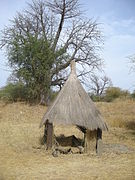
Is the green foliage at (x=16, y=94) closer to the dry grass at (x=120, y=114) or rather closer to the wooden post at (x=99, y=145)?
the dry grass at (x=120, y=114)

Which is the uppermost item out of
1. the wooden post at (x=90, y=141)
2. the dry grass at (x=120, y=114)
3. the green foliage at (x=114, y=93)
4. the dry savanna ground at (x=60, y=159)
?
the green foliage at (x=114, y=93)

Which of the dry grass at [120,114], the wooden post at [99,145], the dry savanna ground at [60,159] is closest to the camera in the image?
the dry savanna ground at [60,159]

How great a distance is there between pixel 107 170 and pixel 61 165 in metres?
1.11

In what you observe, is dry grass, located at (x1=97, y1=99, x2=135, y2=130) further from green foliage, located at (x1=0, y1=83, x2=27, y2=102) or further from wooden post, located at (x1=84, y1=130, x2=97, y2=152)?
wooden post, located at (x1=84, y1=130, x2=97, y2=152)

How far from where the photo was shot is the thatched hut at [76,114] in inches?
344

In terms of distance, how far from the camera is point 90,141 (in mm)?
9047

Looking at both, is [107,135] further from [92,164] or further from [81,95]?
[92,164]

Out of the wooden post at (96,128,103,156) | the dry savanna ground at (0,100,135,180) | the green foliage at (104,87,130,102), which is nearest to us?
the dry savanna ground at (0,100,135,180)

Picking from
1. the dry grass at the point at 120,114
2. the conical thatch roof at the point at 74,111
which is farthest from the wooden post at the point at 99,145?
the dry grass at the point at 120,114

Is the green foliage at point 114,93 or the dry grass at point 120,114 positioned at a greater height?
the green foliage at point 114,93

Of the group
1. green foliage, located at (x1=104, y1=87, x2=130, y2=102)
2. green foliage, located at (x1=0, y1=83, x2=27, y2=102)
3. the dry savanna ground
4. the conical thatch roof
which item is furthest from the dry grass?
green foliage, located at (x1=104, y1=87, x2=130, y2=102)

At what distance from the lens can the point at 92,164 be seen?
768cm

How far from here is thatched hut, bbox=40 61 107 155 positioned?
8.73m

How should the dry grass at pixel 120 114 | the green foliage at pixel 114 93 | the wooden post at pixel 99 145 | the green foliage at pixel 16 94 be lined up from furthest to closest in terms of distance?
the green foliage at pixel 114 93 < the green foliage at pixel 16 94 < the dry grass at pixel 120 114 < the wooden post at pixel 99 145
